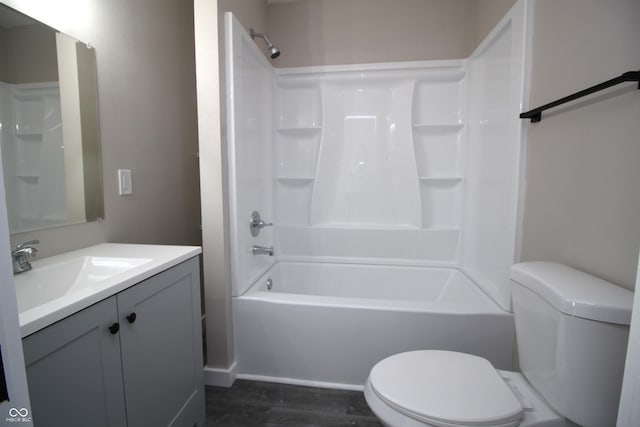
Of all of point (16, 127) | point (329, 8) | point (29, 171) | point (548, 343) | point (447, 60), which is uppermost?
point (329, 8)

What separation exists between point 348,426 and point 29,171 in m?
1.70

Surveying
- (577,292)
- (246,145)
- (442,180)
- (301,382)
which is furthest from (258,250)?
(577,292)

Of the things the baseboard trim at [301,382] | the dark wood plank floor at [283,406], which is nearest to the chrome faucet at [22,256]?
the dark wood plank floor at [283,406]

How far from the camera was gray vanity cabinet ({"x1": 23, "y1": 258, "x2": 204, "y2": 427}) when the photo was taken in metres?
0.71

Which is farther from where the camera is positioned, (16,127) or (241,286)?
(241,286)

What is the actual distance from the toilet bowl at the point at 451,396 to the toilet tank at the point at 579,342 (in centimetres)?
7

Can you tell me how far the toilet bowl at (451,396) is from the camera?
0.91 m

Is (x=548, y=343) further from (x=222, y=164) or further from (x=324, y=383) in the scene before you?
(x=222, y=164)

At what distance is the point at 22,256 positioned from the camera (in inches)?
39.8

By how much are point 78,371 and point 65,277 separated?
46 centimetres

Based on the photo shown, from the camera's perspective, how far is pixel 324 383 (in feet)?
5.58

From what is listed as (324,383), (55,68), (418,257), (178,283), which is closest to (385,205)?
(418,257)

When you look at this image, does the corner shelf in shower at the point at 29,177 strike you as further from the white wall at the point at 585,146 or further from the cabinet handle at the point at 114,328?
the white wall at the point at 585,146

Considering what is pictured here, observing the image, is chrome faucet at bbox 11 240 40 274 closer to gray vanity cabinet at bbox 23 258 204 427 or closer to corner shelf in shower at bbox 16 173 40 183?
corner shelf in shower at bbox 16 173 40 183
